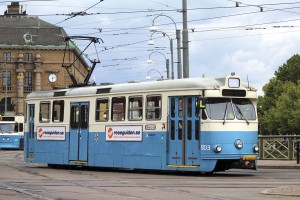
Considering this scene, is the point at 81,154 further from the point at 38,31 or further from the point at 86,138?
the point at 38,31

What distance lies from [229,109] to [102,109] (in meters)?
4.97

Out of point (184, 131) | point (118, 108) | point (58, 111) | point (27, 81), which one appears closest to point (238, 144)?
point (184, 131)

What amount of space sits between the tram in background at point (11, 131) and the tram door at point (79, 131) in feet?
113

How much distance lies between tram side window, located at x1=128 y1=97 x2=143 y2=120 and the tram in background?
1474 inches

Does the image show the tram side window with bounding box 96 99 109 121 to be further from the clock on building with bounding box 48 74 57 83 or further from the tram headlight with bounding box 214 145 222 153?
the clock on building with bounding box 48 74 57 83

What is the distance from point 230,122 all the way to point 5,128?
41114 mm

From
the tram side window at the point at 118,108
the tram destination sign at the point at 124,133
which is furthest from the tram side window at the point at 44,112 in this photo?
the tram side window at the point at 118,108

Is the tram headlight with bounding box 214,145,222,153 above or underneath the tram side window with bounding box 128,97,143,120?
underneath

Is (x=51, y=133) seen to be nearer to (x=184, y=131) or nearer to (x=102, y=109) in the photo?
(x=102, y=109)

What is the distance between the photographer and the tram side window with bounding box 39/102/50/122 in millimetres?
29703

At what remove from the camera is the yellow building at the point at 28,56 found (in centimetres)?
12462

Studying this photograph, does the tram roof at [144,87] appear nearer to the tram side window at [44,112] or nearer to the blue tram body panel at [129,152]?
the tram side window at [44,112]

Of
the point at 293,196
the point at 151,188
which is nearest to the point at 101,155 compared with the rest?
the point at 151,188

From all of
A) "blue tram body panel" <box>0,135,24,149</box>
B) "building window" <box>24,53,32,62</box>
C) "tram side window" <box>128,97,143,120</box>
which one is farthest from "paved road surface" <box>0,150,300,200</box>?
"building window" <box>24,53,32,62</box>
